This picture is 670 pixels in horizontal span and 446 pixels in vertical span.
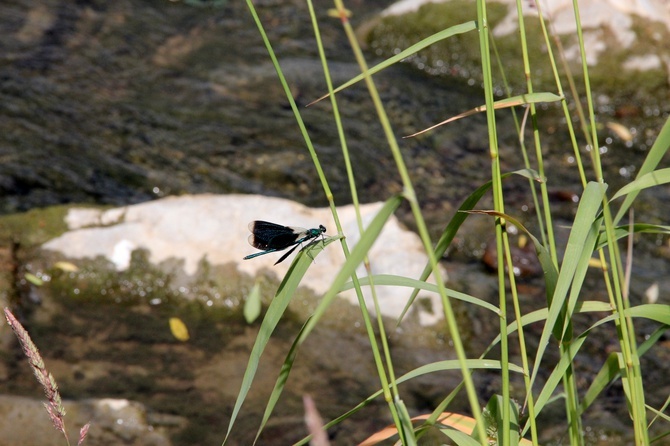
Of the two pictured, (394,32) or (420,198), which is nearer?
(420,198)

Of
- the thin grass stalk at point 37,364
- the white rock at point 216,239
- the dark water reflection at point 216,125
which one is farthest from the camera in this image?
the dark water reflection at point 216,125

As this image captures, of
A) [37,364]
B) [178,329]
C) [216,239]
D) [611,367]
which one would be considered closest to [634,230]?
[611,367]

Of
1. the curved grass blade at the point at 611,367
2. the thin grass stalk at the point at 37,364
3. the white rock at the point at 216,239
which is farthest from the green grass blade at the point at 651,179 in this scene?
the white rock at the point at 216,239

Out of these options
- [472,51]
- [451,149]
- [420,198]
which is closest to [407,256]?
[420,198]

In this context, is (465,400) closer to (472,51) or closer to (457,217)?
(457,217)

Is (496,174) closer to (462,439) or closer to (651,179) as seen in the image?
(651,179)

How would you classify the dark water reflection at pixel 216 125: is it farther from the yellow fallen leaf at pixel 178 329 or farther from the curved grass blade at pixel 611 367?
the curved grass blade at pixel 611 367

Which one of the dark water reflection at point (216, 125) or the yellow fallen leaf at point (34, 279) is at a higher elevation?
the dark water reflection at point (216, 125)
